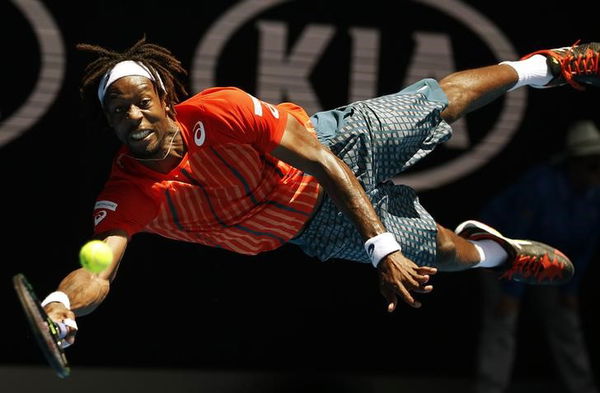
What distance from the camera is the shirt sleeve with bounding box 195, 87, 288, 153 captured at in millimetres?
4812

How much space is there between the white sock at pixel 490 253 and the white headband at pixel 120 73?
1.71 meters

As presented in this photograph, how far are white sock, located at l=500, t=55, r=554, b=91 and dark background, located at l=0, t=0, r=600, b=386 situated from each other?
147cm

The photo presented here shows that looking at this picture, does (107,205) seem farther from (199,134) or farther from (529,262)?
(529,262)

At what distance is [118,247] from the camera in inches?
188

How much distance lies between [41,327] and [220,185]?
120 cm

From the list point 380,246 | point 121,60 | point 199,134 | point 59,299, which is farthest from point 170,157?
point 380,246

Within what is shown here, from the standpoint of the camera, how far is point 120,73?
194 inches

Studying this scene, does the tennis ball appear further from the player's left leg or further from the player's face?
the player's left leg

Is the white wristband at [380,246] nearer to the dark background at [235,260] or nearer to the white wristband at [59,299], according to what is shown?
the white wristband at [59,299]

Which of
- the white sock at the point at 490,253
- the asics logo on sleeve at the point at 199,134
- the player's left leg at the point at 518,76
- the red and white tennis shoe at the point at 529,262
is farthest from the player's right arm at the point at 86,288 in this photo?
the red and white tennis shoe at the point at 529,262

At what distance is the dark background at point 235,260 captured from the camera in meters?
6.98

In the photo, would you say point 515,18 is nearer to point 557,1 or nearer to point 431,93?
point 557,1

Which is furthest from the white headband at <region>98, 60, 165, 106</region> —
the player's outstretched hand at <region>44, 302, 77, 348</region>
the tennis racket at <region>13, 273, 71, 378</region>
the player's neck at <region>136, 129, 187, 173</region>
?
the tennis racket at <region>13, 273, 71, 378</region>

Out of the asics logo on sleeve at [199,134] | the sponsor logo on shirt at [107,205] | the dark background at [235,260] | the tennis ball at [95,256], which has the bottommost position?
the dark background at [235,260]
